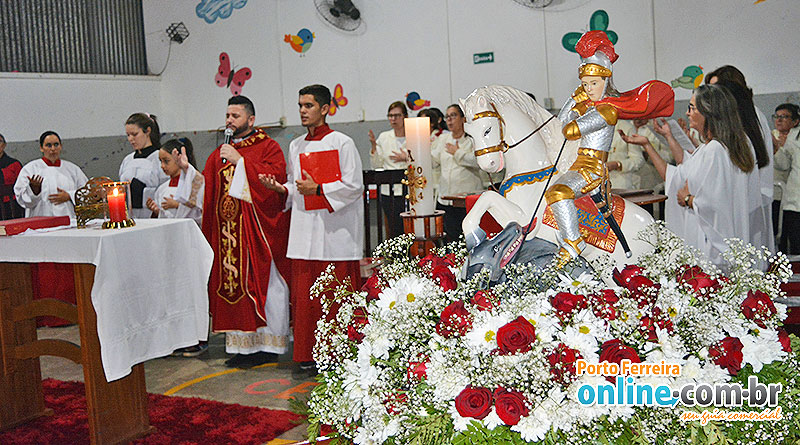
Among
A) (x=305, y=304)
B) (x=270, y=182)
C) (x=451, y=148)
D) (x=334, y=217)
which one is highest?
(x=451, y=148)

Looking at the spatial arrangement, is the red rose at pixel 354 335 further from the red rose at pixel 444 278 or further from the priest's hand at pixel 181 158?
the priest's hand at pixel 181 158

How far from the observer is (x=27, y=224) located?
3.40 metres

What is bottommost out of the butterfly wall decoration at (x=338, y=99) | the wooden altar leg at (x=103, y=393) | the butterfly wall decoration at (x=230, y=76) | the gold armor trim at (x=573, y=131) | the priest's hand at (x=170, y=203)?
the wooden altar leg at (x=103, y=393)

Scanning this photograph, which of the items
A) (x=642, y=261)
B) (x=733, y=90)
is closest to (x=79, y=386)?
(x=642, y=261)

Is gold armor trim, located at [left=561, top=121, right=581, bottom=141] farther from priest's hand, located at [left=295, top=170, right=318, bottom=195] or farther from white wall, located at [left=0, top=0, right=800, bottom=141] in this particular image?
white wall, located at [left=0, top=0, right=800, bottom=141]

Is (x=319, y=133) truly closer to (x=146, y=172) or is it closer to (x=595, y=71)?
(x=146, y=172)

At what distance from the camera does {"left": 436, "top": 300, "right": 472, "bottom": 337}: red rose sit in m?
1.87

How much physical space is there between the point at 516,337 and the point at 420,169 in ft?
4.10

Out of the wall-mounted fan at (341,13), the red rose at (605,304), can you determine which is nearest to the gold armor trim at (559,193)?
the red rose at (605,304)

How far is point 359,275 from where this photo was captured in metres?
4.62

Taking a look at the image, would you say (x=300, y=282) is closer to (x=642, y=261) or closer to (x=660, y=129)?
(x=660, y=129)

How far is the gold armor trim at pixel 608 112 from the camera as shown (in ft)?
6.34

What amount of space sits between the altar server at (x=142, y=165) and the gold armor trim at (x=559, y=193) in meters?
4.44

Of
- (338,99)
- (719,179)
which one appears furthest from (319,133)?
(338,99)
